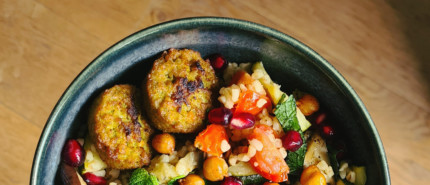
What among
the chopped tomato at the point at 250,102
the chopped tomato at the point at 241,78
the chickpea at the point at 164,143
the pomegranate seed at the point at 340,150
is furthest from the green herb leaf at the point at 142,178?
the pomegranate seed at the point at 340,150

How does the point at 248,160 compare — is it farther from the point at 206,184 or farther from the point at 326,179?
the point at 326,179

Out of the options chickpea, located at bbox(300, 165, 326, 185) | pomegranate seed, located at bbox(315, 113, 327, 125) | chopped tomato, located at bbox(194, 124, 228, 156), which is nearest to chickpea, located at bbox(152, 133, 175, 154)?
chopped tomato, located at bbox(194, 124, 228, 156)

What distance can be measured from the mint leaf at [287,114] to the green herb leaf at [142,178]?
661 millimetres

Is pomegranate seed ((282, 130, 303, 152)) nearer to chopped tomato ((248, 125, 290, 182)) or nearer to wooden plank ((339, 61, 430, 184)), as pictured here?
chopped tomato ((248, 125, 290, 182))

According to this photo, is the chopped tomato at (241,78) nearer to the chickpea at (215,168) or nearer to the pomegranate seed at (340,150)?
the chickpea at (215,168)

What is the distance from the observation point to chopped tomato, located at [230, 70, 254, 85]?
2246 millimetres

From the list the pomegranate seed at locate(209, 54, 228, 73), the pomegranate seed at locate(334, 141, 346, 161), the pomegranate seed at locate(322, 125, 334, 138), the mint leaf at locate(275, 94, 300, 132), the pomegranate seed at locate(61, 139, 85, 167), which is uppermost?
the pomegranate seed at locate(209, 54, 228, 73)

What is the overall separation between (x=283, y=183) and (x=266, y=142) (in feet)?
1.02

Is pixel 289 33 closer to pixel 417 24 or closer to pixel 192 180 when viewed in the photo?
pixel 417 24

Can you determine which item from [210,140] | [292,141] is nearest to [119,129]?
[210,140]

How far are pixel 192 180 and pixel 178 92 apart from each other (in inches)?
16.6

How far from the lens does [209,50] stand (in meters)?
2.38

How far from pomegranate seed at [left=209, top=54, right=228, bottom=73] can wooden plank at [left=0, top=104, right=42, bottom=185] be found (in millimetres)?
1233

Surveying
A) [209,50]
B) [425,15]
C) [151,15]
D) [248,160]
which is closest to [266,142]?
[248,160]
